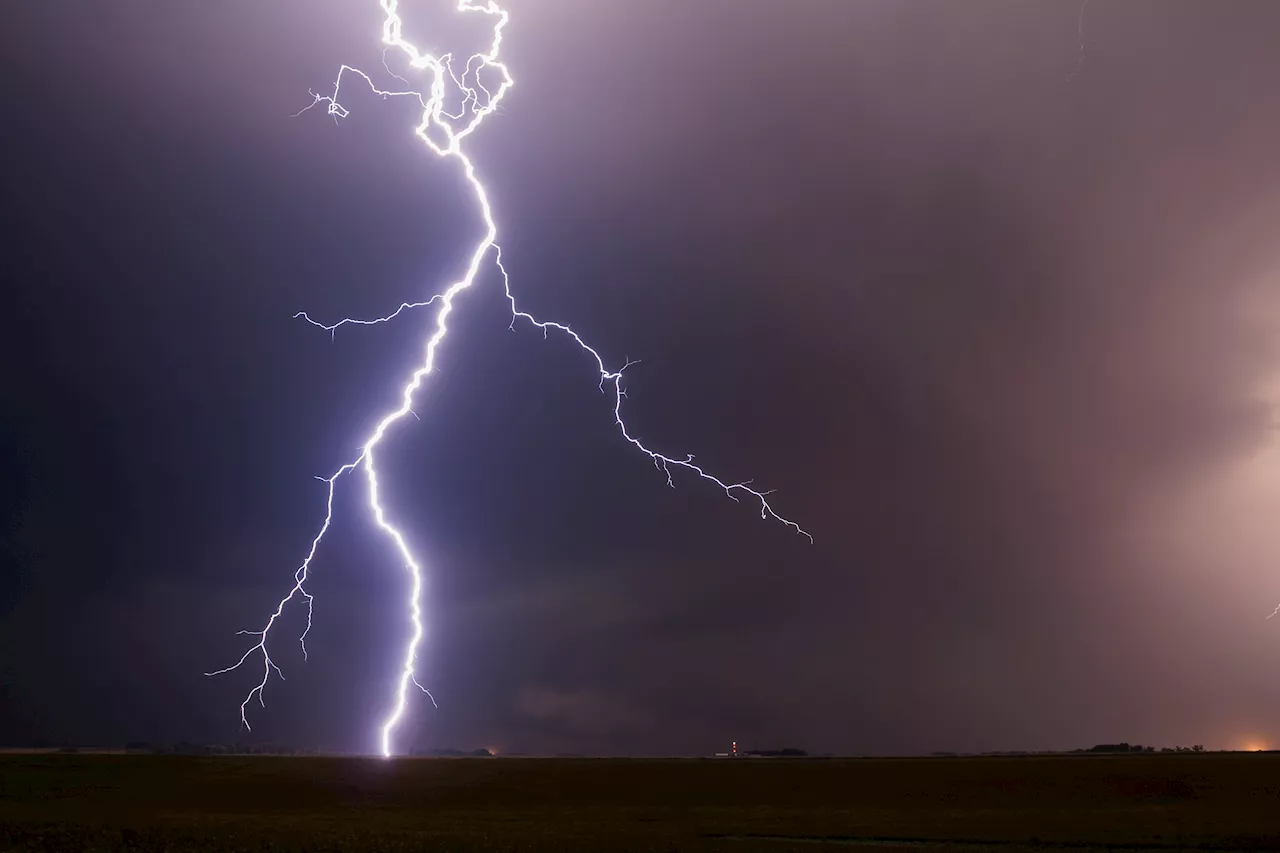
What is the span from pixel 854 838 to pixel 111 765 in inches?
1280

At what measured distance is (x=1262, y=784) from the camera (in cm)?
3684

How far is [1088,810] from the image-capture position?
33.6 m

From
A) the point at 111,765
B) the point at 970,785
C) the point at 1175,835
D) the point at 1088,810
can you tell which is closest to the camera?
the point at 1175,835

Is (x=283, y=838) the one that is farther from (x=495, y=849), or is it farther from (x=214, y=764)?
(x=214, y=764)

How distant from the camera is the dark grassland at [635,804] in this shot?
26.5 m

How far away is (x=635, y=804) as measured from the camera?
1444 inches

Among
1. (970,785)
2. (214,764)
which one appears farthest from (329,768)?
(970,785)

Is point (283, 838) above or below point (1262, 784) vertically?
below

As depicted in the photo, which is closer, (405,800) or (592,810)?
(592,810)

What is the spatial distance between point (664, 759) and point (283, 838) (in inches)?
1187

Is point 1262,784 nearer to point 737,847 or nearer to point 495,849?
point 737,847

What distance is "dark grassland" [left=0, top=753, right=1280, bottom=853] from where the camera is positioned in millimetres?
26469

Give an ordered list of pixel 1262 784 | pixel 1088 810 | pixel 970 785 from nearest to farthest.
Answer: pixel 1088 810, pixel 1262 784, pixel 970 785

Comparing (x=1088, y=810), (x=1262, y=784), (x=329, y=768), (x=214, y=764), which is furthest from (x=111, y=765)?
(x=1262, y=784)
